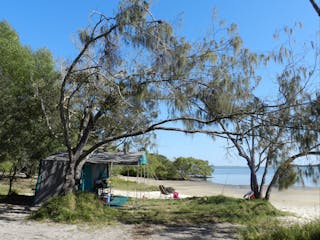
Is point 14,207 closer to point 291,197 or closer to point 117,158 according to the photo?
point 117,158

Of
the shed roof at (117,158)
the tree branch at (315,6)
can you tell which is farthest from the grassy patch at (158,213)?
the tree branch at (315,6)

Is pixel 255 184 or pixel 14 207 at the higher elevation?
pixel 255 184

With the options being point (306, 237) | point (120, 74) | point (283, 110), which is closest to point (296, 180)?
point (283, 110)

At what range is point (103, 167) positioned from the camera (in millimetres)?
15562

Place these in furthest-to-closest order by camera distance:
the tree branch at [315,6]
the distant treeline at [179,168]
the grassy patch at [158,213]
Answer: the distant treeline at [179,168], the grassy patch at [158,213], the tree branch at [315,6]

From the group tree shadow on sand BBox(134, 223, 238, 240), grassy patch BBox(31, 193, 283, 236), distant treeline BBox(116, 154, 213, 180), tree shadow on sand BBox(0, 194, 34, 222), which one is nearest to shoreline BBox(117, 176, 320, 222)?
grassy patch BBox(31, 193, 283, 236)

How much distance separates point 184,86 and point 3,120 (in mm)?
7350

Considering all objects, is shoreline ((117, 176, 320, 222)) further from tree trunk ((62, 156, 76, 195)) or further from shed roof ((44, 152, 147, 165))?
tree trunk ((62, 156, 76, 195))

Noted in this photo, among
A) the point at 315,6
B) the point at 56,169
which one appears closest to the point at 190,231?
the point at 315,6

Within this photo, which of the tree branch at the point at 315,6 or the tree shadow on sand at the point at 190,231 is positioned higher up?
the tree branch at the point at 315,6

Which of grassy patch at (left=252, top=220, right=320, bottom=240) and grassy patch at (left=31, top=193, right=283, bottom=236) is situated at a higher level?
grassy patch at (left=252, top=220, right=320, bottom=240)

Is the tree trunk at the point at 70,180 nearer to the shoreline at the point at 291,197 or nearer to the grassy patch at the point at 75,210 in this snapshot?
the grassy patch at the point at 75,210

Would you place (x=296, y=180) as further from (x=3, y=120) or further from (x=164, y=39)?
(x=3, y=120)

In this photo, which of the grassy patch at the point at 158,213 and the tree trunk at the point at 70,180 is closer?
the grassy patch at the point at 158,213
